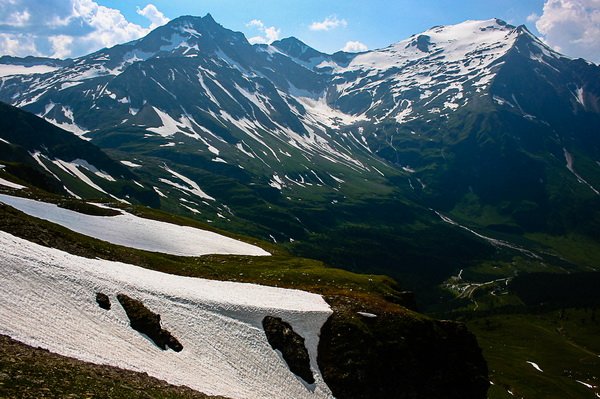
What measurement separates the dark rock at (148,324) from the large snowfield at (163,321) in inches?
25.5

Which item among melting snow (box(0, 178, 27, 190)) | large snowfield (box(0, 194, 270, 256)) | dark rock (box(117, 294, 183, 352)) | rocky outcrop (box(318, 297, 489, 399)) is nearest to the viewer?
dark rock (box(117, 294, 183, 352))

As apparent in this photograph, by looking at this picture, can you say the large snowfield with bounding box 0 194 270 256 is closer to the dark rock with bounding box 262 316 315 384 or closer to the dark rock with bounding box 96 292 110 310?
the dark rock with bounding box 262 316 315 384

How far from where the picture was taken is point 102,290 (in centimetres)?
4519

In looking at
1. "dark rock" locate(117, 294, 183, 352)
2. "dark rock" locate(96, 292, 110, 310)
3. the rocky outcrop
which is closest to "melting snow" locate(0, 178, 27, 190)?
"dark rock" locate(96, 292, 110, 310)

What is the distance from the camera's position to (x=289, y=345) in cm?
5169

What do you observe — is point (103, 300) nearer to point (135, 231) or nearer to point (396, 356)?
point (396, 356)

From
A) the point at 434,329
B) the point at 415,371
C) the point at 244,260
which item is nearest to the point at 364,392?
the point at 415,371

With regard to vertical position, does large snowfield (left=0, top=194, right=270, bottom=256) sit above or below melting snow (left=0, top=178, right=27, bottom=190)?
below

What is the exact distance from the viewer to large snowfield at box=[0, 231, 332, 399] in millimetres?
37094

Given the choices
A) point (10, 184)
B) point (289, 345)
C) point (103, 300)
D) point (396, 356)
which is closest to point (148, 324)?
point (103, 300)

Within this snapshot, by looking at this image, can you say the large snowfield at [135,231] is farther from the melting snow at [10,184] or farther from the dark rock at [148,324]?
the dark rock at [148,324]

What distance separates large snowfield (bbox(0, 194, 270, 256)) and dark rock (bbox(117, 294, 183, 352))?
41.5 m

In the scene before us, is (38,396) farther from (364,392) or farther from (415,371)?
(415,371)

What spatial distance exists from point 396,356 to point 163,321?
86.8 ft
